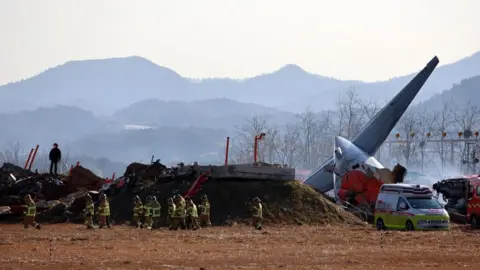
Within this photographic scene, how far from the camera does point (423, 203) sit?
121ft

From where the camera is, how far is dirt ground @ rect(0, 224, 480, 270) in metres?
22.7

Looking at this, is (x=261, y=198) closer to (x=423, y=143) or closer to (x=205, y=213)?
(x=205, y=213)

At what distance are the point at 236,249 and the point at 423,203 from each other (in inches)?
496

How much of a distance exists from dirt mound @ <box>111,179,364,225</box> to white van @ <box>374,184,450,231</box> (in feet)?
13.9

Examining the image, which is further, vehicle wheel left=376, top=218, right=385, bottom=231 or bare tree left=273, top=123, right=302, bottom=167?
bare tree left=273, top=123, right=302, bottom=167

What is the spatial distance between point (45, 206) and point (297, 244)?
767 inches

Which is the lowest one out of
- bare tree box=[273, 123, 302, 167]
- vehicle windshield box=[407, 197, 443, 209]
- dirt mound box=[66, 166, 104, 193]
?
vehicle windshield box=[407, 197, 443, 209]

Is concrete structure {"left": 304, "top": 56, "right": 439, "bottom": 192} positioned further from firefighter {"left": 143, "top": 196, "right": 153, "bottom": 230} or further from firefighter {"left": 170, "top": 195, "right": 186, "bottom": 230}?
firefighter {"left": 170, "top": 195, "right": 186, "bottom": 230}

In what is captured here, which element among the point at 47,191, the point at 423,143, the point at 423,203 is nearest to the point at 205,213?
the point at 423,203

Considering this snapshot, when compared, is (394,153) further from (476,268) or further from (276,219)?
(476,268)

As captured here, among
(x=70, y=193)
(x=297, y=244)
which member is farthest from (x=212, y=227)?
(x=70, y=193)

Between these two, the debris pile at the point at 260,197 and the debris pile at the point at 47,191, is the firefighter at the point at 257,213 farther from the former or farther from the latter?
the debris pile at the point at 47,191

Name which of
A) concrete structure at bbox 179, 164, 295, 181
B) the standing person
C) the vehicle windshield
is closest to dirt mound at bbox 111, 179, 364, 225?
concrete structure at bbox 179, 164, 295, 181

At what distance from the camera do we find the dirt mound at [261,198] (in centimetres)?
4106
